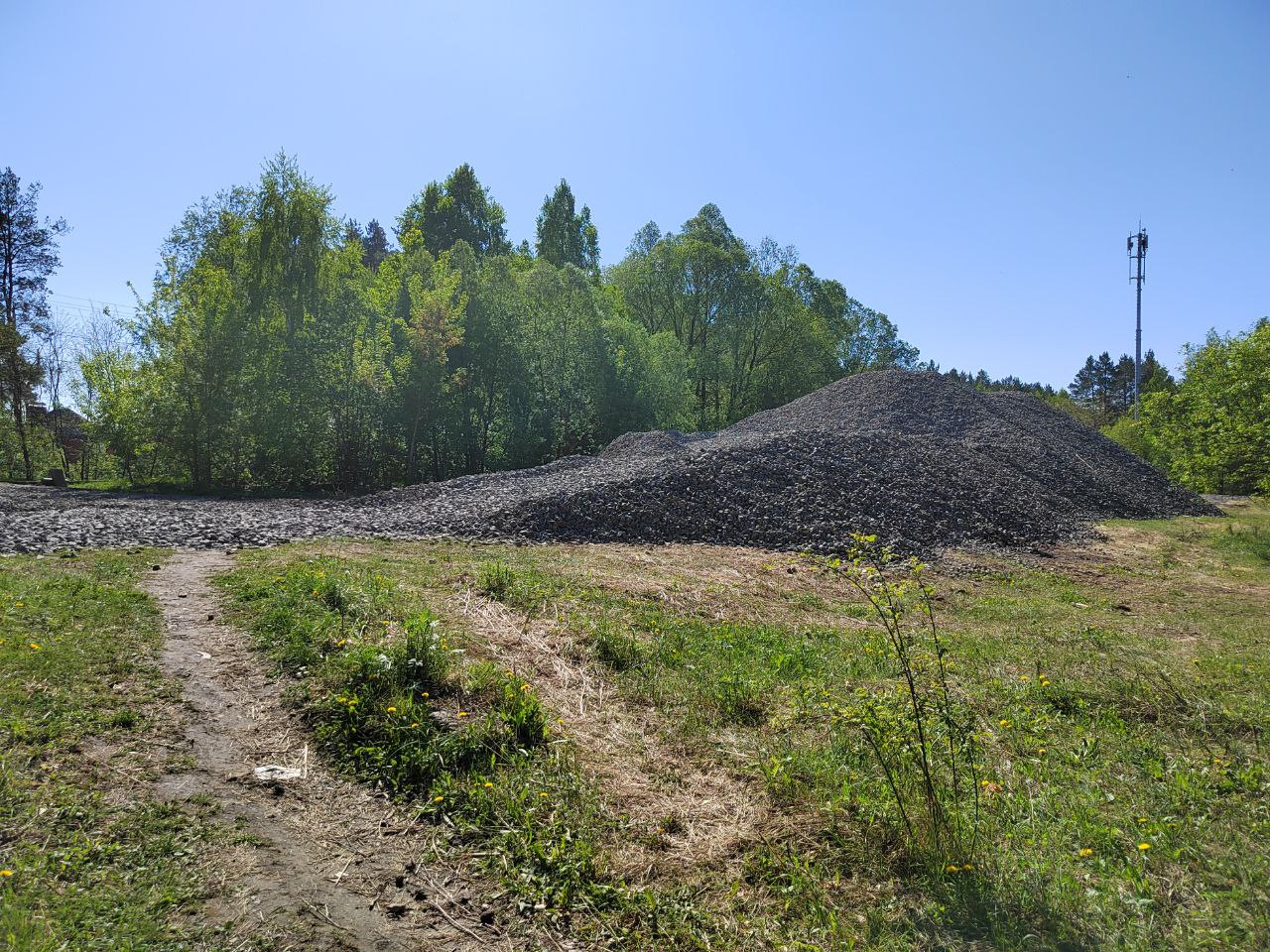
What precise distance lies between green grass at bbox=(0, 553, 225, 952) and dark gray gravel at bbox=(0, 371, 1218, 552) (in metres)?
6.02

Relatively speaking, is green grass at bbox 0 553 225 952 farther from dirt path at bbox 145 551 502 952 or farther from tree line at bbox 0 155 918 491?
tree line at bbox 0 155 918 491

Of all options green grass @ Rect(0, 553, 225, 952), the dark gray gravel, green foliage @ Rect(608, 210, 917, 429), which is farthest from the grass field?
green foliage @ Rect(608, 210, 917, 429)

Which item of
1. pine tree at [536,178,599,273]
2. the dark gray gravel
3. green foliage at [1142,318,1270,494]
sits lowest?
the dark gray gravel

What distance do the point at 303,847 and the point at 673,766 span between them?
204 centimetres

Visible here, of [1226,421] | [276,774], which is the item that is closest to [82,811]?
[276,774]

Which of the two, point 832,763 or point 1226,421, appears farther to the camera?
point 1226,421

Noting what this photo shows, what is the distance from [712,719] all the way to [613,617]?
7.40 feet

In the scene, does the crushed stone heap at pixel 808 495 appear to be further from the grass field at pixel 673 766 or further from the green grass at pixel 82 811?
the green grass at pixel 82 811

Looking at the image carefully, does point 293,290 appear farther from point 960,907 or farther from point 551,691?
point 960,907

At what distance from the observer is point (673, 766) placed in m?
3.95

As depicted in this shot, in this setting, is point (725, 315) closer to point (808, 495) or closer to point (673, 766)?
point (808, 495)

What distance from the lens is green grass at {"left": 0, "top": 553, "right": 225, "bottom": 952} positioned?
A: 92.7 inches

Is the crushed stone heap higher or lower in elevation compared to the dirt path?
higher

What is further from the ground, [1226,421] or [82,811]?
[1226,421]
